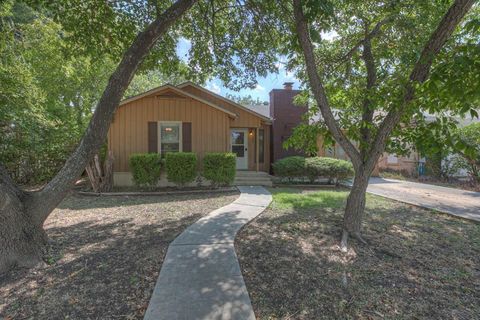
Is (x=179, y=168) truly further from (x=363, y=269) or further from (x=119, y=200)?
(x=363, y=269)

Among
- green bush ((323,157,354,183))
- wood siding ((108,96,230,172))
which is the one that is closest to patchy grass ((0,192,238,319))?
wood siding ((108,96,230,172))

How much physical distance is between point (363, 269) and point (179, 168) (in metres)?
7.03

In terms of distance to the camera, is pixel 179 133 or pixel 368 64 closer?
pixel 368 64

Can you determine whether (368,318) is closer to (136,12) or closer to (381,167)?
(136,12)

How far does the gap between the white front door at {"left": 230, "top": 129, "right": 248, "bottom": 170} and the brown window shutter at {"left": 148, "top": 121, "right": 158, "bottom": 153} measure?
4430mm

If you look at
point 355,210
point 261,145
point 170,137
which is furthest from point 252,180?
point 355,210

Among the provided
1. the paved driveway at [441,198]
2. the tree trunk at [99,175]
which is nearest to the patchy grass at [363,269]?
the paved driveway at [441,198]

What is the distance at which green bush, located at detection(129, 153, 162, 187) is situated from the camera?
910 centimetres

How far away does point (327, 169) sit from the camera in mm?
10961

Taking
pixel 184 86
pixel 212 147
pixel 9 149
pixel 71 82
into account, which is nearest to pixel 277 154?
pixel 212 147

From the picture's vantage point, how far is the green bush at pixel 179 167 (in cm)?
930

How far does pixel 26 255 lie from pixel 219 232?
267 cm

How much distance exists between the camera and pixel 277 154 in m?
14.3

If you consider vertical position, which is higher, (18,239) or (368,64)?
(368,64)
